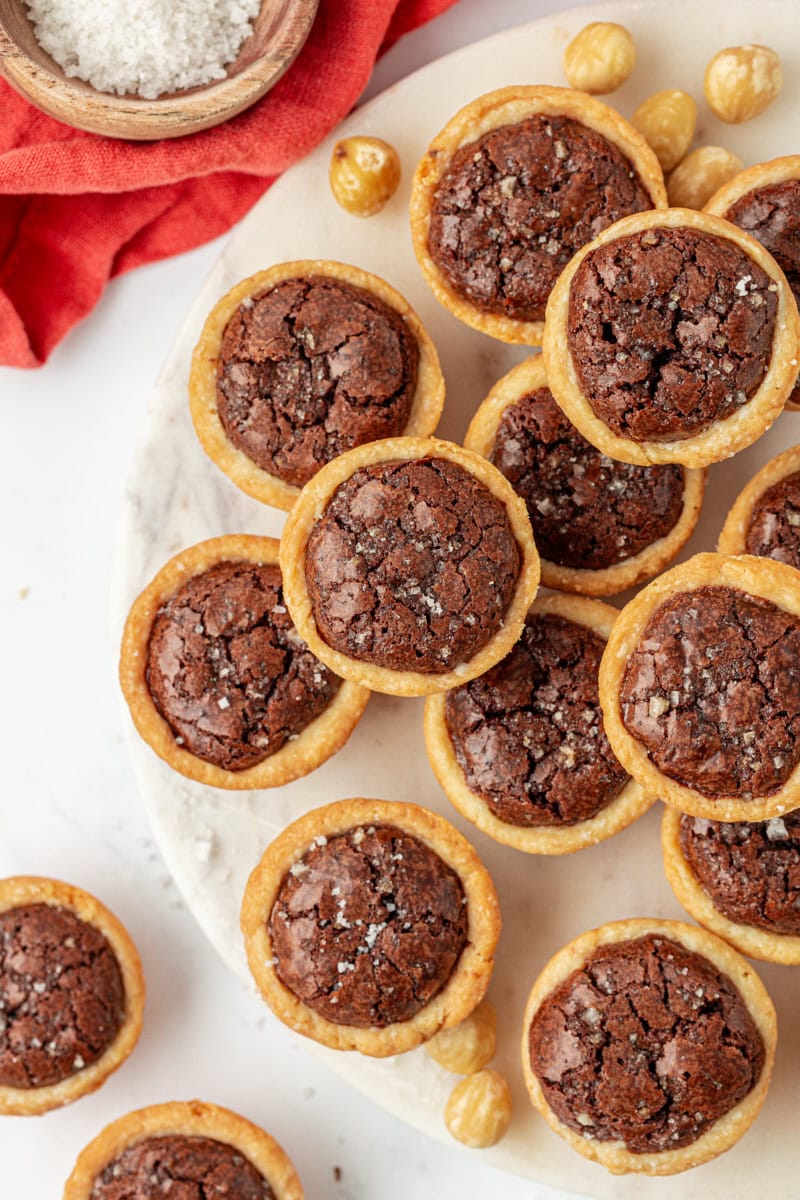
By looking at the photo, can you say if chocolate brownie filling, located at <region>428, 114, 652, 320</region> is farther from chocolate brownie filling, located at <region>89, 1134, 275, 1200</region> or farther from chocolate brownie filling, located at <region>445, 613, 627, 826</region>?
chocolate brownie filling, located at <region>89, 1134, 275, 1200</region>

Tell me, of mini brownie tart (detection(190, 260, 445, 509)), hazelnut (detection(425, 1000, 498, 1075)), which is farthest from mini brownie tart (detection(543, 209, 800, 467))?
hazelnut (detection(425, 1000, 498, 1075))

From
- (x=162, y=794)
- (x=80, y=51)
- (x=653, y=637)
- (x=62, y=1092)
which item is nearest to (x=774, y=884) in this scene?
(x=653, y=637)

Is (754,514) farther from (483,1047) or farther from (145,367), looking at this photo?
(145,367)

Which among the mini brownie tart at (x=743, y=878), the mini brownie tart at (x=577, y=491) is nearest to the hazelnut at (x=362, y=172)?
the mini brownie tart at (x=577, y=491)

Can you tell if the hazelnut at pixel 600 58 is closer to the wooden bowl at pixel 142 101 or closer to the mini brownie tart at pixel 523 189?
the mini brownie tart at pixel 523 189

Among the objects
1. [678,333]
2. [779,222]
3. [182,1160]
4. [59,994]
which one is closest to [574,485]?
[678,333]

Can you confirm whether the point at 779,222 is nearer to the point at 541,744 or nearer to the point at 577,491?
the point at 577,491
